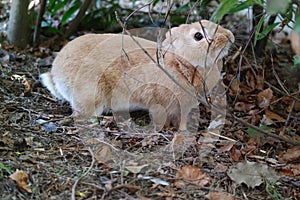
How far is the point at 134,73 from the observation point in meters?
3.46

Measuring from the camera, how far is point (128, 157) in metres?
2.80

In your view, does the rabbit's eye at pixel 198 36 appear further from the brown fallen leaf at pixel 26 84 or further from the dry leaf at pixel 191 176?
the brown fallen leaf at pixel 26 84

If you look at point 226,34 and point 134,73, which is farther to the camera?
point 134,73

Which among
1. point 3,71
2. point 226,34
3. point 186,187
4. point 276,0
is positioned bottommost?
point 186,187

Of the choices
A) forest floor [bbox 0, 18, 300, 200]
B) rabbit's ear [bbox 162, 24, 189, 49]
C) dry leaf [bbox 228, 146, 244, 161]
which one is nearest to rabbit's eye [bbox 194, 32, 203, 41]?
rabbit's ear [bbox 162, 24, 189, 49]

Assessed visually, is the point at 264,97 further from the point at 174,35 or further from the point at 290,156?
the point at 174,35

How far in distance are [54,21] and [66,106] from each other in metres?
2.10

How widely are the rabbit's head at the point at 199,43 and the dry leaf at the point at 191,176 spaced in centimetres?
75

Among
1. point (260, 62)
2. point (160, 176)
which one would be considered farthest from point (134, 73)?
point (260, 62)

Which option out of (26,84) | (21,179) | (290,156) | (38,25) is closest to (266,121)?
(290,156)

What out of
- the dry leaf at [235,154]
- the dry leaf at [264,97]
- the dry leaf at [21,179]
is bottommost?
the dry leaf at [235,154]

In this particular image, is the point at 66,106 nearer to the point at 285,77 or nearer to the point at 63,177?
the point at 63,177

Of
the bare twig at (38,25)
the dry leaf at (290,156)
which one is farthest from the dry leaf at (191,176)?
the bare twig at (38,25)

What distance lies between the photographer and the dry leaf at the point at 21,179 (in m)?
2.37
